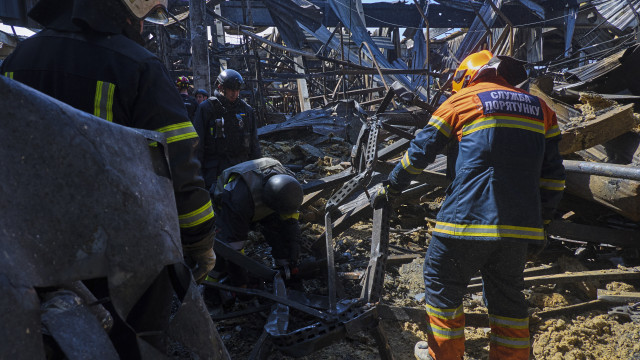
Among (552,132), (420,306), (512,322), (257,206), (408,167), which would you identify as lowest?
(420,306)

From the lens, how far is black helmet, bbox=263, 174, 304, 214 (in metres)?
3.42

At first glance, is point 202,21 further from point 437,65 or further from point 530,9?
point 437,65

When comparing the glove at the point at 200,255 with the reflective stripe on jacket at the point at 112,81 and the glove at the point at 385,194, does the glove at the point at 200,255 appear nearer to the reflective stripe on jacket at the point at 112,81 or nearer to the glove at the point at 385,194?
the reflective stripe on jacket at the point at 112,81

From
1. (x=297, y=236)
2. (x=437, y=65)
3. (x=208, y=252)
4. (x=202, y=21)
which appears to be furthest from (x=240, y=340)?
(x=437, y=65)

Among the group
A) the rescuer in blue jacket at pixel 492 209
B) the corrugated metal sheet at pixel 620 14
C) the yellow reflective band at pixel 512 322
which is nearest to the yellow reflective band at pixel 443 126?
the rescuer in blue jacket at pixel 492 209

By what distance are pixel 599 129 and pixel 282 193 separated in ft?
9.66

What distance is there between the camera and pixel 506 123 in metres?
2.45

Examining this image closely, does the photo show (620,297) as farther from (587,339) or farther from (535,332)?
(535,332)

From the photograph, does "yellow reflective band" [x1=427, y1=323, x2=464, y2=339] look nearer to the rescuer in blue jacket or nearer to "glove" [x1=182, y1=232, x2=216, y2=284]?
the rescuer in blue jacket

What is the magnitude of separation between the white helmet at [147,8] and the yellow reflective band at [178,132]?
1.66 feet

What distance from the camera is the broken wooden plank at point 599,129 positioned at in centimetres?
376

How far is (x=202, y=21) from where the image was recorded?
6484mm

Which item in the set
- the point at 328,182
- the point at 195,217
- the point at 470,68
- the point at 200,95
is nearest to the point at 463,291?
the point at 470,68

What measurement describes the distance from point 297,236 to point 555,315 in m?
2.12
